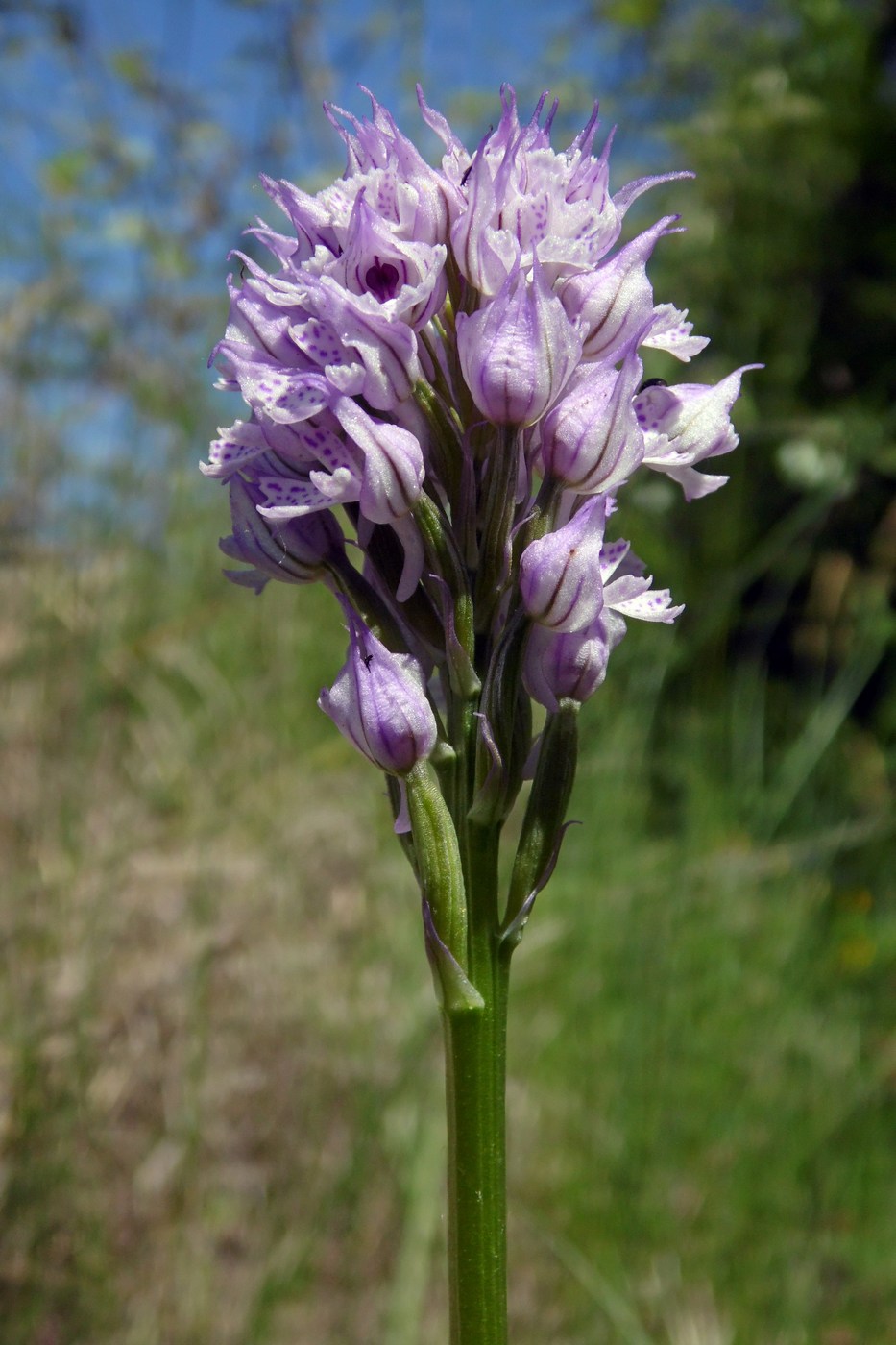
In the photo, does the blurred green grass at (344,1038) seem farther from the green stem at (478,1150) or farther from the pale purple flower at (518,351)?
the pale purple flower at (518,351)

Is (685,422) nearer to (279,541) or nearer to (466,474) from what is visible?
(466,474)

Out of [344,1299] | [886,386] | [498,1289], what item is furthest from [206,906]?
[886,386]

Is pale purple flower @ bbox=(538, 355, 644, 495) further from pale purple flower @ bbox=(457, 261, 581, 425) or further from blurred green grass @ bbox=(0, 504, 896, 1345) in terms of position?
blurred green grass @ bbox=(0, 504, 896, 1345)

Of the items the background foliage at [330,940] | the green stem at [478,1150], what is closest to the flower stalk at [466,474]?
the green stem at [478,1150]

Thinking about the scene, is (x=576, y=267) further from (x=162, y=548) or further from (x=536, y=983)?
(x=162, y=548)

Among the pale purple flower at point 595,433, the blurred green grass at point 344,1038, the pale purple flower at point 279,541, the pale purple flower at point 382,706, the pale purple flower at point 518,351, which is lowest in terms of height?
the blurred green grass at point 344,1038

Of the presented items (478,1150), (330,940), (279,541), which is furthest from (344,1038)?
(279,541)
